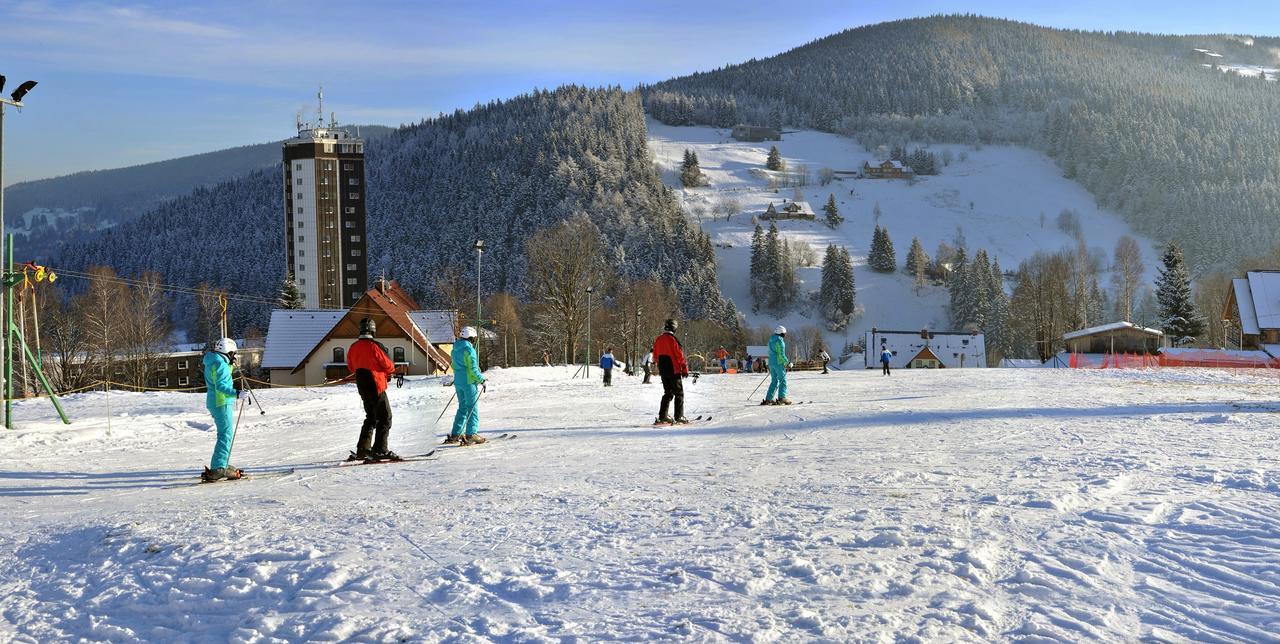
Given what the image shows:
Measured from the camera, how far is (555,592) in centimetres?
589

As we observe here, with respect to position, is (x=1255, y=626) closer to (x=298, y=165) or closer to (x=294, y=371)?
(x=294, y=371)

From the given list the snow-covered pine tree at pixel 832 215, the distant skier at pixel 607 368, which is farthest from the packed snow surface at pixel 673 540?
the snow-covered pine tree at pixel 832 215

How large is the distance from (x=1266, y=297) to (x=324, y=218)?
10295cm

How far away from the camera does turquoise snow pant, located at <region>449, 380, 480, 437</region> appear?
13.4m

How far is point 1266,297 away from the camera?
60750 millimetres

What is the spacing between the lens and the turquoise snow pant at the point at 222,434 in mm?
10727

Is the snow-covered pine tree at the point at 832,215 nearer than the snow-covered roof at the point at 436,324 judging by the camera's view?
No

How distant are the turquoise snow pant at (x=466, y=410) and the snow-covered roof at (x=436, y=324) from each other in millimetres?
43000

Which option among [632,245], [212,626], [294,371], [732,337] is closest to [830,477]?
[212,626]

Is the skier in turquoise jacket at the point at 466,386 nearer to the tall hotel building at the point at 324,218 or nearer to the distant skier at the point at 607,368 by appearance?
the distant skier at the point at 607,368

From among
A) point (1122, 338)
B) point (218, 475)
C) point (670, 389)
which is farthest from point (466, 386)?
point (1122, 338)

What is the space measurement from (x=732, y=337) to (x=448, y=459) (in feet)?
338

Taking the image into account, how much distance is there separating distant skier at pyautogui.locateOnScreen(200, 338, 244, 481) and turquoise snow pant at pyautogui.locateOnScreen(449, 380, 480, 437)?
3.26 m

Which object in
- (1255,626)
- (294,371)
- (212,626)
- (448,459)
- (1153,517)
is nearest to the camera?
(1255,626)
